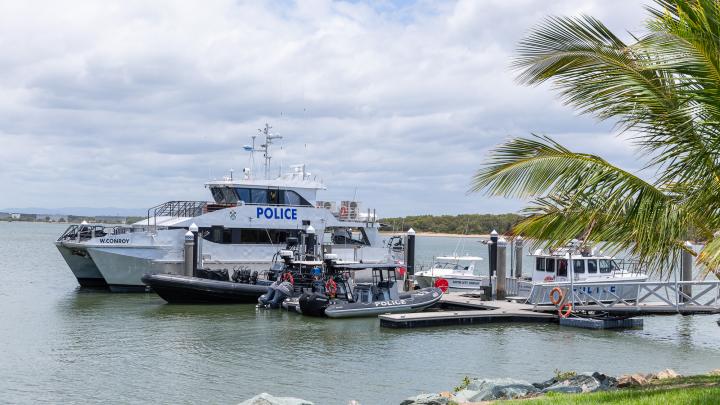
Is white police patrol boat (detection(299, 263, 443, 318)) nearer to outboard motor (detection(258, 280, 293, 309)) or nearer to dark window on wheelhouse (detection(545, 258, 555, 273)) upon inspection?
outboard motor (detection(258, 280, 293, 309))

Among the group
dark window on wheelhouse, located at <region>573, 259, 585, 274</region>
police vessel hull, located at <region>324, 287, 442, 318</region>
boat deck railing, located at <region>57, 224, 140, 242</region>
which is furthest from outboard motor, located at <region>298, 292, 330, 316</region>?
boat deck railing, located at <region>57, 224, 140, 242</region>

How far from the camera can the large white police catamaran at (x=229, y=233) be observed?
32281 mm

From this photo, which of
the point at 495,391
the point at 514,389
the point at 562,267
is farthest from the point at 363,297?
the point at 495,391

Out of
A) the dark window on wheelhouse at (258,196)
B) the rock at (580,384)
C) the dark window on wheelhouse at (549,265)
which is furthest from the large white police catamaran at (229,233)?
the rock at (580,384)

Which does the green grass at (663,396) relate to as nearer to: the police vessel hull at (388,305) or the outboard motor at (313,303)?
the police vessel hull at (388,305)

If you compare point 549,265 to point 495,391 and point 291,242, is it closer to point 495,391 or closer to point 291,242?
point 291,242

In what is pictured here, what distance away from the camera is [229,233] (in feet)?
110

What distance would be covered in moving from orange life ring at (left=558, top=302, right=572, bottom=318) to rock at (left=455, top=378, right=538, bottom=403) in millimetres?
13277

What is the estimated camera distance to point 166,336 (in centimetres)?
2184

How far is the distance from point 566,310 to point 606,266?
3.20 metres

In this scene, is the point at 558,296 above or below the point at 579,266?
below

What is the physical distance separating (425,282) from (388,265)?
8609 mm

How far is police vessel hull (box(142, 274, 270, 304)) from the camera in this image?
94.2 ft

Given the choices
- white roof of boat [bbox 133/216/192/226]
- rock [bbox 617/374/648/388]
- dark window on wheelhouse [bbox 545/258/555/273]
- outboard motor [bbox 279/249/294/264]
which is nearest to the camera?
rock [bbox 617/374/648/388]
